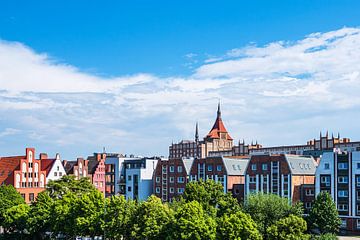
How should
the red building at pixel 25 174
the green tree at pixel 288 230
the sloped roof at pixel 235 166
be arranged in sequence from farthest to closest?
the sloped roof at pixel 235 166 < the red building at pixel 25 174 < the green tree at pixel 288 230

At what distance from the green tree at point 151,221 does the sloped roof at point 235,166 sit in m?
34.1

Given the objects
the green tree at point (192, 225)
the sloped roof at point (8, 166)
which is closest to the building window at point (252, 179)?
the green tree at point (192, 225)

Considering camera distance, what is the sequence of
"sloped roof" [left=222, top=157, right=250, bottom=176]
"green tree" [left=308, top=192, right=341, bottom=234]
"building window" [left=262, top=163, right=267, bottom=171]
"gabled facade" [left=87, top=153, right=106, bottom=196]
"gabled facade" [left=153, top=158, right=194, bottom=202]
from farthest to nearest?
"gabled facade" [left=87, top=153, right=106, bottom=196], "gabled facade" [left=153, top=158, right=194, bottom=202], "sloped roof" [left=222, top=157, right=250, bottom=176], "building window" [left=262, top=163, right=267, bottom=171], "green tree" [left=308, top=192, right=341, bottom=234]

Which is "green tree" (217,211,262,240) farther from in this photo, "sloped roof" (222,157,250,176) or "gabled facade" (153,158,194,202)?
"gabled facade" (153,158,194,202)

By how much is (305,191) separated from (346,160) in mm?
9457

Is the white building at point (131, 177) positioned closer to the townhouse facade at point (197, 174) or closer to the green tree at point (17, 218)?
the townhouse facade at point (197, 174)

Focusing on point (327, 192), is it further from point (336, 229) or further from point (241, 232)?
point (241, 232)

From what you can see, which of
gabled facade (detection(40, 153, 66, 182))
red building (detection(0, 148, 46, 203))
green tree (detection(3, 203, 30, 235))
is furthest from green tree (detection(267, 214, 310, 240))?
gabled facade (detection(40, 153, 66, 182))

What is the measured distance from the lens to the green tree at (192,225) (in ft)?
173

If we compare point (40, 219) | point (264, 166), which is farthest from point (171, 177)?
point (40, 219)

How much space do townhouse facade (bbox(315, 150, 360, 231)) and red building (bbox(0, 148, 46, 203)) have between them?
1850 inches

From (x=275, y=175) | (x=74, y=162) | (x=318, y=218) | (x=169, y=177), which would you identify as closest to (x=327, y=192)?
(x=318, y=218)

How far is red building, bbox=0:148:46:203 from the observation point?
88750mm

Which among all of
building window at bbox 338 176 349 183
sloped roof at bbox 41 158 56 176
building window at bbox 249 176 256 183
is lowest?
building window at bbox 249 176 256 183
